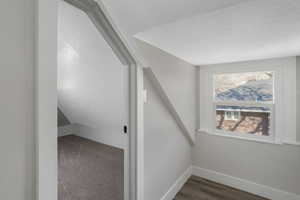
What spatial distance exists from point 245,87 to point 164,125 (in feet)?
4.53

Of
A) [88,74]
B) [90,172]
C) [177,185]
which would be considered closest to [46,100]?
[88,74]

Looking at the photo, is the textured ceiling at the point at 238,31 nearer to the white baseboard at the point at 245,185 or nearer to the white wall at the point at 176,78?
the white wall at the point at 176,78

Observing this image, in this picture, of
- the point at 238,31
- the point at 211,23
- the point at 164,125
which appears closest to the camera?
the point at 211,23

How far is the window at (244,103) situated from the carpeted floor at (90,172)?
6.17ft

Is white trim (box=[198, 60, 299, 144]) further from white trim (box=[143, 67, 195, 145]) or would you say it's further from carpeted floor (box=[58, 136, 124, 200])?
carpeted floor (box=[58, 136, 124, 200])

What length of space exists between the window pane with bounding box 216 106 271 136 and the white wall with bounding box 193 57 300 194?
0.17 metres

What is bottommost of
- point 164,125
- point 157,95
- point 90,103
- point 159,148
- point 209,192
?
point 209,192

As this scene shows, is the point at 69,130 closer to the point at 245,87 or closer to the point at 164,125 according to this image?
the point at 164,125

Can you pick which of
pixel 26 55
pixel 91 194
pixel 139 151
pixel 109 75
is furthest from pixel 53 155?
pixel 91 194

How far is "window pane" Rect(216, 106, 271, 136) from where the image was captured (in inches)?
74.9

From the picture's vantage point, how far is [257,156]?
1889 millimetres

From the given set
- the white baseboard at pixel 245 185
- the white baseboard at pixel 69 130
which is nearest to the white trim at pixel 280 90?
the white baseboard at pixel 245 185

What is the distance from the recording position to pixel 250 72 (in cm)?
194

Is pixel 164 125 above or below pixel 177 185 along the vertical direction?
above
